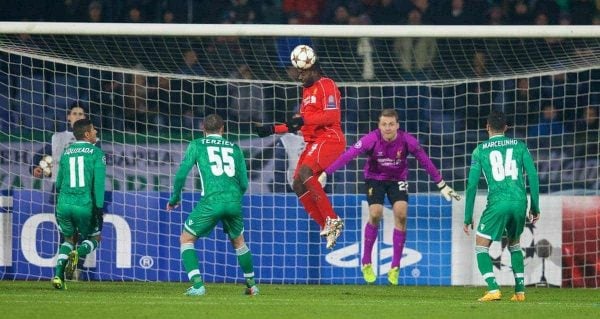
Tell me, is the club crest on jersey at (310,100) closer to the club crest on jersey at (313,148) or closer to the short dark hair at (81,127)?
the club crest on jersey at (313,148)

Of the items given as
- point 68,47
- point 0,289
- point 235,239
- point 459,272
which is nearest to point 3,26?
point 68,47

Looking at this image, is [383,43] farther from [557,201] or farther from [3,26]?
[3,26]

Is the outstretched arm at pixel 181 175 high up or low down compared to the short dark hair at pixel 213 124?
down

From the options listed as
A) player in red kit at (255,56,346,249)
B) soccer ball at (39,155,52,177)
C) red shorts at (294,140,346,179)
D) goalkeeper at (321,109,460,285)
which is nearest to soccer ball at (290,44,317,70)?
player in red kit at (255,56,346,249)

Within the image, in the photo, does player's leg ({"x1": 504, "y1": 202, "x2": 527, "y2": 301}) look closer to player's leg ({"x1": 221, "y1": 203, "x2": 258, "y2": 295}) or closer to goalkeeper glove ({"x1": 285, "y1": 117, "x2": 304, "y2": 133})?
player's leg ({"x1": 221, "y1": 203, "x2": 258, "y2": 295})

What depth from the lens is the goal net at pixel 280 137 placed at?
1431cm

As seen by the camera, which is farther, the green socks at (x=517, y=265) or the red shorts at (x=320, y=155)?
the red shorts at (x=320, y=155)

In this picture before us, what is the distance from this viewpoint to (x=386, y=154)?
45.7 ft

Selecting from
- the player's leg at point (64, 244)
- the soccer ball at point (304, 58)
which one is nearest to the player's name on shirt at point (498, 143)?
the soccer ball at point (304, 58)

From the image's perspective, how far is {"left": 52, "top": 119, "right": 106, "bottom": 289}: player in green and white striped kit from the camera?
1234cm

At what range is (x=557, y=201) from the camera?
14102mm

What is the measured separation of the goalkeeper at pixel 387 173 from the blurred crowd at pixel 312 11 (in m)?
3.71

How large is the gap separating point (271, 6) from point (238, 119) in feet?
10.5

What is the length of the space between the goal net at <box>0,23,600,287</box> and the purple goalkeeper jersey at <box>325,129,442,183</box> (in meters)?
0.58
